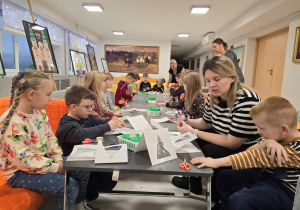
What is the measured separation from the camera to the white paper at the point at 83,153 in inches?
40.5

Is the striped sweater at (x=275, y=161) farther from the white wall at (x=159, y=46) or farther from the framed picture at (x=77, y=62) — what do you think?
the white wall at (x=159, y=46)

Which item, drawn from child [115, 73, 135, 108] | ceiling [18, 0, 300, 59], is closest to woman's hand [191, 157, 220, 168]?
child [115, 73, 135, 108]

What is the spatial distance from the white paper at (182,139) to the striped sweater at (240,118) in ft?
0.93

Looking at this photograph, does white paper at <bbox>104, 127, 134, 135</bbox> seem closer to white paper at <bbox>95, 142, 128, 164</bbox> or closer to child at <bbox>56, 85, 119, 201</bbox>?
child at <bbox>56, 85, 119, 201</bbox>

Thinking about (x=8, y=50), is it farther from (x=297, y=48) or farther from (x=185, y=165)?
(x=297, y=48)

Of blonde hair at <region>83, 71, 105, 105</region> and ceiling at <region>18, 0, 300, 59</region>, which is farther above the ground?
ceiling at <region>18, 0, 300, 59</region>

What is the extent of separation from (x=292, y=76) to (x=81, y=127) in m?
4.37

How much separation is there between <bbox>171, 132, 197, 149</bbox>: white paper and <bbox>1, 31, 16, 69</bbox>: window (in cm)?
440

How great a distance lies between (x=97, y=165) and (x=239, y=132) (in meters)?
0.89

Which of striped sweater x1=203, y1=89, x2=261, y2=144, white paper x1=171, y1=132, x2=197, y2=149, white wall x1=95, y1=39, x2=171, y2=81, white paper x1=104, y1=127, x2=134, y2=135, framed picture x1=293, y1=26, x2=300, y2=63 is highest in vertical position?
white wall x1=95, y1=39, x2=171, y2=81

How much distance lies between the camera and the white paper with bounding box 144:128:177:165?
3.35 ft

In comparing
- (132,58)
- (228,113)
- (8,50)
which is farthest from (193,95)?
(132,58)

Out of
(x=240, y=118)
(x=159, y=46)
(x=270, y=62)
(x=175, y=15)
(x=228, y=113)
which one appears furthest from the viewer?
(x=159, y=46)

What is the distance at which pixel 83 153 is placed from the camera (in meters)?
1.07
